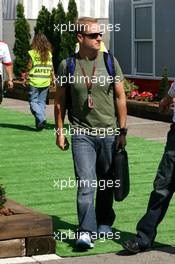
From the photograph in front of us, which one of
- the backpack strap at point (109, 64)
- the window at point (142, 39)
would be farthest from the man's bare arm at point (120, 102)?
the window at point (142, 39)

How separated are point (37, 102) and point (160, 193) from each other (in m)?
9.61

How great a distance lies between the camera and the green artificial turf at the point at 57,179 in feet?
27.3

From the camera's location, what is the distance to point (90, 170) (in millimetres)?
7531

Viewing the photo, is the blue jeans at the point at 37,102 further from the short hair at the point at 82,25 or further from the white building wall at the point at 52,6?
the white building wall at the point at 52,6

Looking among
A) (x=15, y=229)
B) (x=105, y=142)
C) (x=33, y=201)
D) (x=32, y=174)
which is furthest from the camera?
(x=32, y=174)

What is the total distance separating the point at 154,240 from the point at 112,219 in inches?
18.1

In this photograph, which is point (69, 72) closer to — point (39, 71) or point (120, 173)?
point (120, 173)

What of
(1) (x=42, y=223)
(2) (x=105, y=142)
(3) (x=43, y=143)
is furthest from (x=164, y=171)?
(3) (x=43, y=143)

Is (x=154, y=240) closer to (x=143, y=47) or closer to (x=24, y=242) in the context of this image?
(x=24, y=242)

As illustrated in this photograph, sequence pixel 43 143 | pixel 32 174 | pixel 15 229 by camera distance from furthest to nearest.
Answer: pixel 43 143, pixel 32 174, pixel 15 229

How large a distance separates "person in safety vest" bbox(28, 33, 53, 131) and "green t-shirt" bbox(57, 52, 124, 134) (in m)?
8.69

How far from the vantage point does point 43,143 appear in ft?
48.8

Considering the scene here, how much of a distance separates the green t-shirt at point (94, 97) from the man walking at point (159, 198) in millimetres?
572

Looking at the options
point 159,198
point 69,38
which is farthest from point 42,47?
point 69,38
